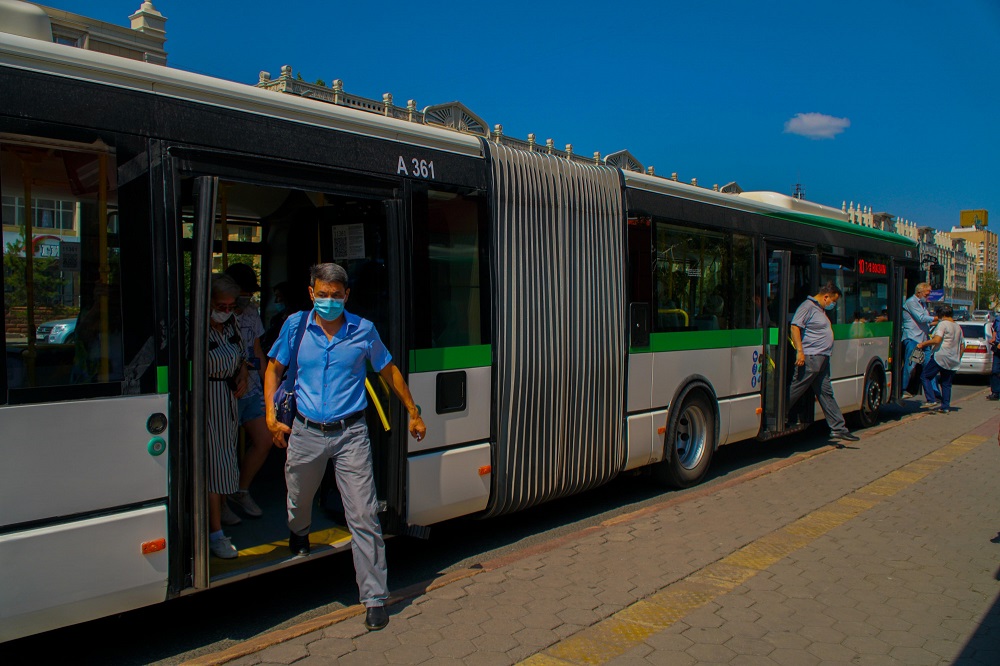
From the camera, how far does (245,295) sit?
5.27 m

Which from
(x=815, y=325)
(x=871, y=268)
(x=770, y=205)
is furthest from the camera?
(x=871, y=268)

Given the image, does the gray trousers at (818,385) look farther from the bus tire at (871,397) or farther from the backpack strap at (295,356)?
the backpack strap at (295,356)

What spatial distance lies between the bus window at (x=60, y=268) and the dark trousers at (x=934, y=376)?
1292 centimetres

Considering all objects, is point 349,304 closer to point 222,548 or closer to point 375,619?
point 222,548

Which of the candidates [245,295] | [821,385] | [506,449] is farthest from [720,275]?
[245,295]

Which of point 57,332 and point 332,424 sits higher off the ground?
point 57,332

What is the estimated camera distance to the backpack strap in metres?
4.32

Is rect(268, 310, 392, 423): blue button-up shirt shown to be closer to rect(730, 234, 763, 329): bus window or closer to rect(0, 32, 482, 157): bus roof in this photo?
rect(0, 32, 482, 157): bus roof

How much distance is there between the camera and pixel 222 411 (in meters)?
4.63

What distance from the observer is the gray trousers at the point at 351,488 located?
423 centimetres

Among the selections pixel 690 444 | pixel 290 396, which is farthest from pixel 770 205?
pixel 290 396

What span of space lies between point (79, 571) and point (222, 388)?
1430 millimetres

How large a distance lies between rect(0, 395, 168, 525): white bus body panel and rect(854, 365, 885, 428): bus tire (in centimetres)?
984

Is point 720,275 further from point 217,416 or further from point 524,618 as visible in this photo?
point 217,416
